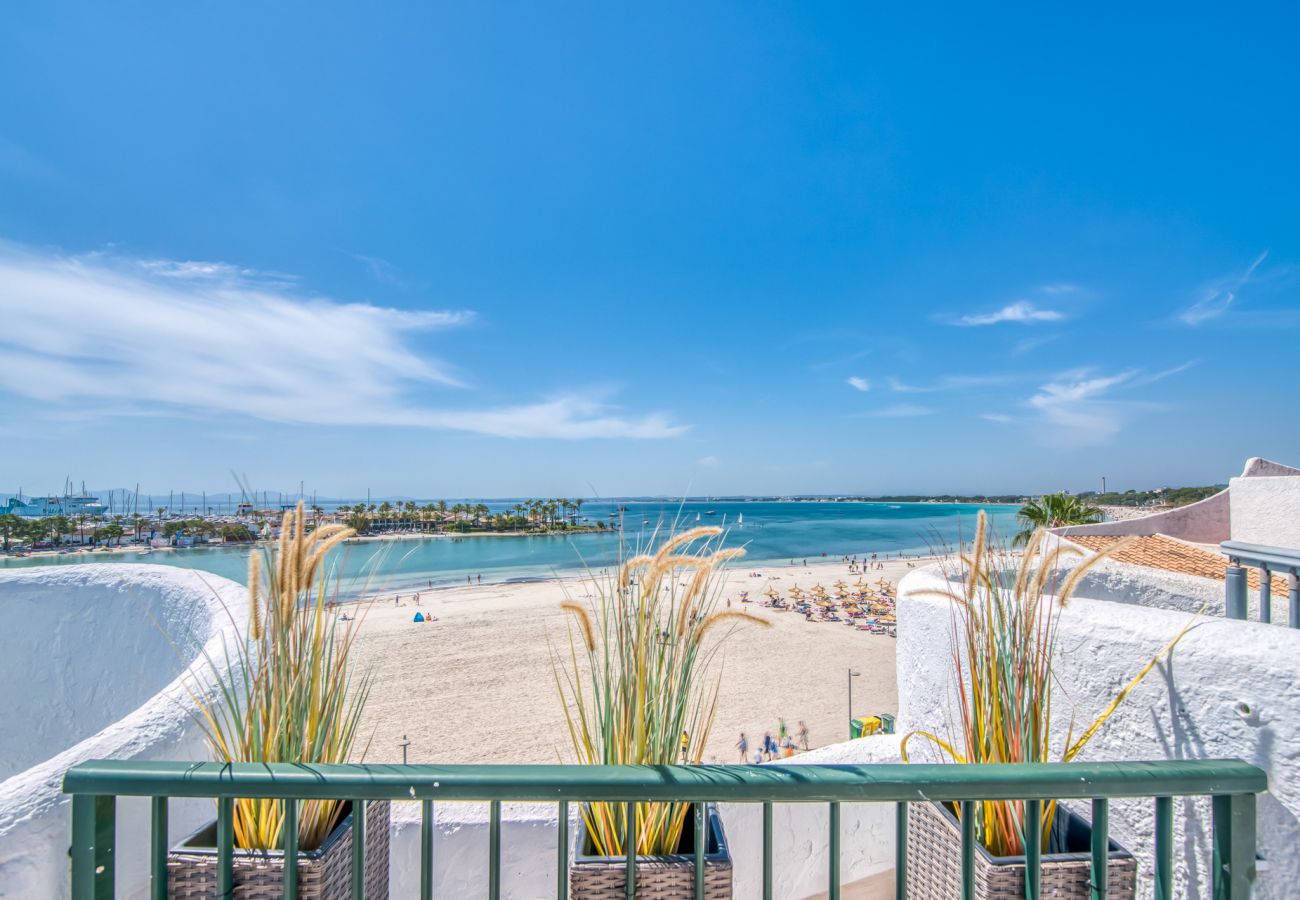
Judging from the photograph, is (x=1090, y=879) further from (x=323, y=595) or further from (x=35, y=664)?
(x=35, y=664)

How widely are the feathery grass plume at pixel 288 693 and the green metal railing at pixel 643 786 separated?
185mm

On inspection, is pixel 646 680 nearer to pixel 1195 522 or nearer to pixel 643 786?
pixel 643 786

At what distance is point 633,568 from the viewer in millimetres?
1365

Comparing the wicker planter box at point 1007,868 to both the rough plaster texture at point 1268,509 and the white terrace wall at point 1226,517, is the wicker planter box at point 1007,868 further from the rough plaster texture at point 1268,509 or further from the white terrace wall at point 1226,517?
the rough plaster texture at point 1268,509

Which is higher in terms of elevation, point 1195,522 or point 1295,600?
point 1295,600

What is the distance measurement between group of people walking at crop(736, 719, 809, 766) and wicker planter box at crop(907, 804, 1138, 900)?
6.83m

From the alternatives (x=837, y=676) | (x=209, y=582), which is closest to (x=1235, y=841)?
(x=209, y=582)

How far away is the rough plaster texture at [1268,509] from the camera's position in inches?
189

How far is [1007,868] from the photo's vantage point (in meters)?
1.16

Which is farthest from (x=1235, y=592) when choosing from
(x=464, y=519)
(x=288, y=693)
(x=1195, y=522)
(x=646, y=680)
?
(x=464, y=519)

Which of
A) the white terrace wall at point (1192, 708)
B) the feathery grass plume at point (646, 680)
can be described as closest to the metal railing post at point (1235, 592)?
the white terrace wall at point (1192, 708)

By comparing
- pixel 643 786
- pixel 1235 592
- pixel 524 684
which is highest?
pixel 1235 592

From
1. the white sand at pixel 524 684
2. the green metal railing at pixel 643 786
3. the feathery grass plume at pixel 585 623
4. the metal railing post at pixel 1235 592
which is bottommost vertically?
the white sand at pixel 524 684

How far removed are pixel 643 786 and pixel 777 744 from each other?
26.6 ft
